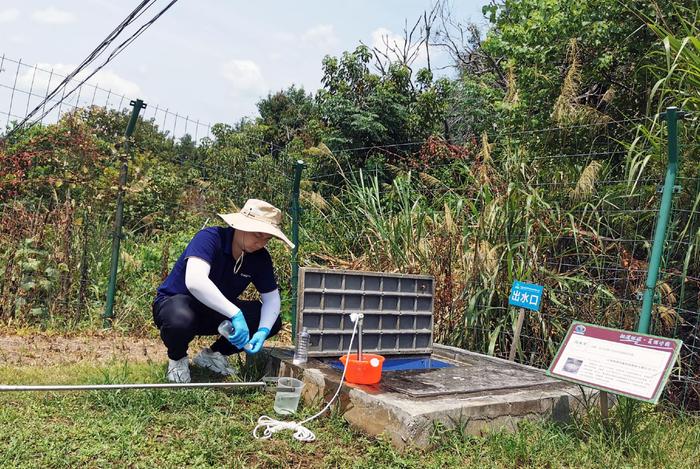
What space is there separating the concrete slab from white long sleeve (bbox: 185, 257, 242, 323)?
0.60 m

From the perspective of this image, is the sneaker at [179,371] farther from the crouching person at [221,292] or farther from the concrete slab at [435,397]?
the concrete slab at [435,397]

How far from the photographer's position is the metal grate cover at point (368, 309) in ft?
13.6

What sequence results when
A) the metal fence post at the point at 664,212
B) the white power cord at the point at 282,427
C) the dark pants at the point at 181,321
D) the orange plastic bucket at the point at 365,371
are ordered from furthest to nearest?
1. the dark pants at the point at 181,321
2. the metal fence post at the point at 664,212
3. the orange plastic bucket at the point at 365,371
4. the white power cord at the point at 282,427

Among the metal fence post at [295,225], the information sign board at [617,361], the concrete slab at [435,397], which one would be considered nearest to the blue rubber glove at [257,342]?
the concrete slab at [435,397]

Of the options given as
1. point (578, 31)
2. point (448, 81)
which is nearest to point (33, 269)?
point (578, 31)

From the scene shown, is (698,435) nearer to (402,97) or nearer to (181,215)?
(181,215)

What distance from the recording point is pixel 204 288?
3576 millimetres

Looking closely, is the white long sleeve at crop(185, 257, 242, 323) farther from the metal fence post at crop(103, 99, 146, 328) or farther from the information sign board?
the metal fence post at crop(103, 99, 146, 328)

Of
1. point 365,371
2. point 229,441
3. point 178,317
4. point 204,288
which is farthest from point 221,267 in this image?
point 229,441

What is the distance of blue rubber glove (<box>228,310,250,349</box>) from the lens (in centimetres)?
365

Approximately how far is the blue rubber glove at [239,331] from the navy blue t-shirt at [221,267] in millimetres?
328

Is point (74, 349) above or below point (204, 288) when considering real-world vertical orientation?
below

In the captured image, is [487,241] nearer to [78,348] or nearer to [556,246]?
[556,246]

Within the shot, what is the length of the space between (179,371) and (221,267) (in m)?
0.70
